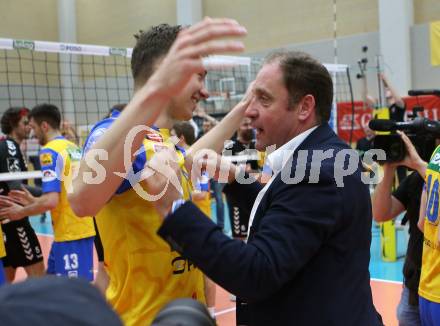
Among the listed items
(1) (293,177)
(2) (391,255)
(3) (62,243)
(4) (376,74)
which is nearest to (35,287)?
(1) (293,177)

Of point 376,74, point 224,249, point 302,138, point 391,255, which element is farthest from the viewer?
point 376,74

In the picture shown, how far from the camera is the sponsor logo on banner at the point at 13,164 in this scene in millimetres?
5410

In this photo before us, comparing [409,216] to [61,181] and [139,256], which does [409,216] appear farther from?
[61,181]

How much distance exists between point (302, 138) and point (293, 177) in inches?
8.5

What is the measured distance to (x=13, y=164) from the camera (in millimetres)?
5449

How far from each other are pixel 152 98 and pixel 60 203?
411cm

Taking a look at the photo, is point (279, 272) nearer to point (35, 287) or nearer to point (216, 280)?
point (216, 280)

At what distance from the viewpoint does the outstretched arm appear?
1318 millimetres

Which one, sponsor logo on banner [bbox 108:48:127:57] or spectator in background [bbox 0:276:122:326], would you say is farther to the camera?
sponsor logo on banner [bbox 108:48:127:57]

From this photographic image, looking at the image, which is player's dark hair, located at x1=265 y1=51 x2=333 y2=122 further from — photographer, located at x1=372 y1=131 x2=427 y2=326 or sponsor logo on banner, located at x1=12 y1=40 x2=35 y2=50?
sponsor logo on banner, located at x1=12 y1=40 x2=35 y2=50

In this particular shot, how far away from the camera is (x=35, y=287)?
2.32 ft

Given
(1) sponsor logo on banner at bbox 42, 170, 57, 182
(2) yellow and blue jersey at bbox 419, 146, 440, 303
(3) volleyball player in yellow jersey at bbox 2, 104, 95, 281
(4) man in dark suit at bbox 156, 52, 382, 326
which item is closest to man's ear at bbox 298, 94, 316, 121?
(4) man in dark suit at bbox 156, 52, 382, 326

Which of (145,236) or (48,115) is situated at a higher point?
(48,115)

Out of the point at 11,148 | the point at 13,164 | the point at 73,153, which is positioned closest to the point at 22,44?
the point at 11,148
